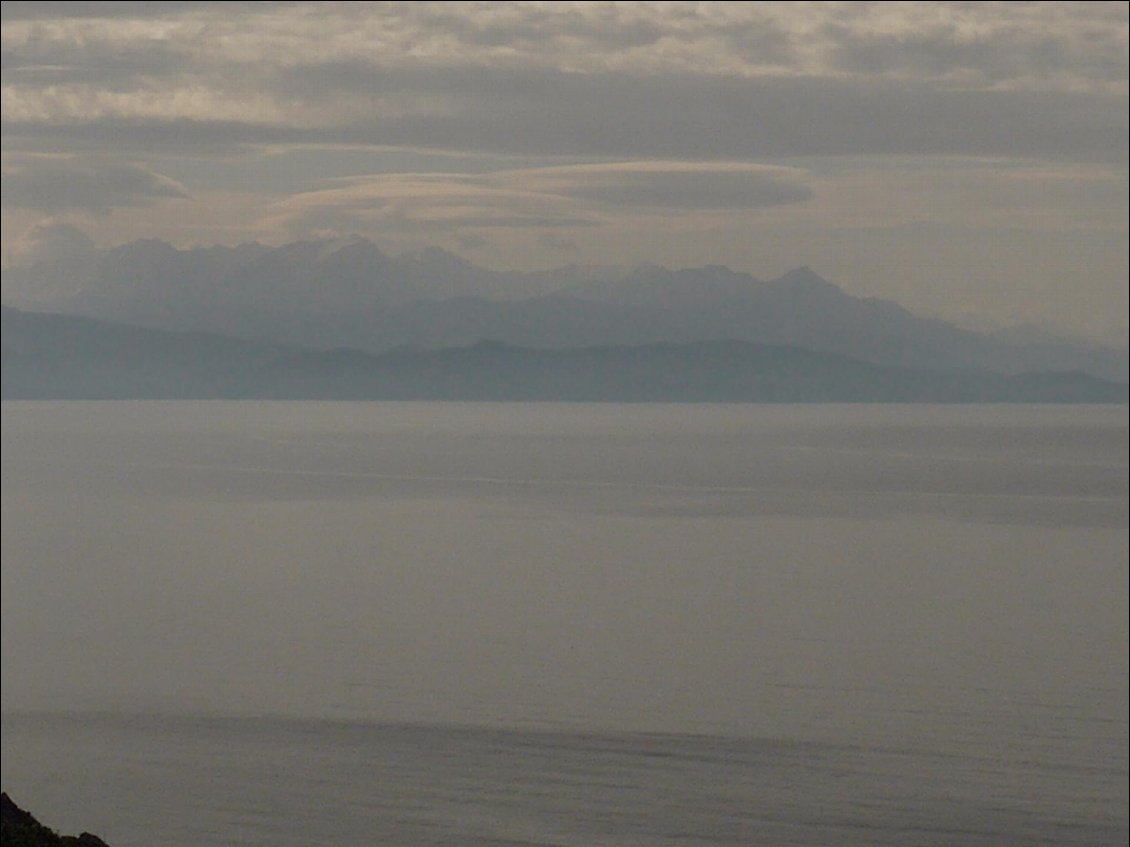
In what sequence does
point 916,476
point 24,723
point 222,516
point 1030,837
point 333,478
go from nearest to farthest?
point 1030,837 → point 24,723 → point 222,516 → point 333,478 → point 916,476

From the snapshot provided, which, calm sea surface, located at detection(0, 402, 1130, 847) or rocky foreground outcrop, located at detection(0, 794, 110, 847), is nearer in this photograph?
rocky foreground outcrop, located at detection(0, 794, 110, 847)

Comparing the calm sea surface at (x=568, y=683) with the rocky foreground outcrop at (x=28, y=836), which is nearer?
the rocky foreground outcrop at (x=28, y=836)

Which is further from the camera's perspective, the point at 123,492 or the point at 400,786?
the point at 123,492

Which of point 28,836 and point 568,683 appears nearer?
point 28,836

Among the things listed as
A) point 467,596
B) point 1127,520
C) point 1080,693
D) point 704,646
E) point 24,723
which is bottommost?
point 24,723

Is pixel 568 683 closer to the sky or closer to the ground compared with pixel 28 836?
closer to the ground

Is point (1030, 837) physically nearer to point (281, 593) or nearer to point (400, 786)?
point (400, 786)

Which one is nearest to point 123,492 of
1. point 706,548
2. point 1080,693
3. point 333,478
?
point 333,478

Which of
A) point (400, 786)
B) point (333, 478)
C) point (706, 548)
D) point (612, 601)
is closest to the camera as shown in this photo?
point (400, 786)
